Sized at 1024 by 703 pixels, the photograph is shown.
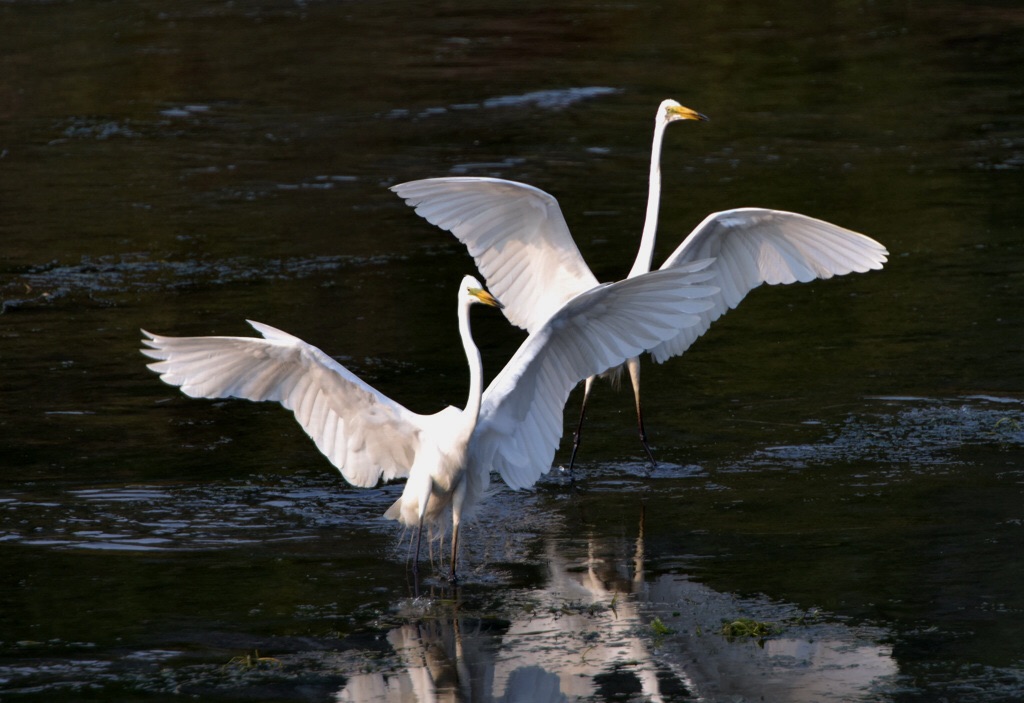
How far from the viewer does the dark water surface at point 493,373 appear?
18.5 feet

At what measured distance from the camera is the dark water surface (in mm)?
5645

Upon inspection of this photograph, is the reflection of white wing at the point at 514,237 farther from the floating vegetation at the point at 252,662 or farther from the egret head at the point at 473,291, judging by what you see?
the floating vegetation at the point at 252,662

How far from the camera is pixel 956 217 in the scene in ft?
42.5

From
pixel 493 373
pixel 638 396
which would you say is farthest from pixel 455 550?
pixel 493 373

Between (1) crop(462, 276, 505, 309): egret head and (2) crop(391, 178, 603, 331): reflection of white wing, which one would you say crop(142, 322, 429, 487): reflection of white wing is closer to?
(1) crop(462, 276, 505, 309): egret head

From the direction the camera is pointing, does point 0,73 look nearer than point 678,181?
No

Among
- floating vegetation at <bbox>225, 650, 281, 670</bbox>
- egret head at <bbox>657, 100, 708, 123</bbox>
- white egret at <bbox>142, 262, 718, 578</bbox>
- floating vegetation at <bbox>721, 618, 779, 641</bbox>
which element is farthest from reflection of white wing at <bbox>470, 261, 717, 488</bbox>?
egret head at <bbox>657, 100, 708, 123</bbox>

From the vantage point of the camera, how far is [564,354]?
22.0 feet

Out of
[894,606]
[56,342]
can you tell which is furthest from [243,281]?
[894,606]

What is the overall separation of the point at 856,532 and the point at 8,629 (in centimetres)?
373

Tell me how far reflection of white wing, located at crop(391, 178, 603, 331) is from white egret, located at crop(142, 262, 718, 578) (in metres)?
1.49

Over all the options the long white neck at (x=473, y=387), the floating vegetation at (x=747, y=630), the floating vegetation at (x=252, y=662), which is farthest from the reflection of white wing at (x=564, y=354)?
the floating vegetation at (x=252, y=662)

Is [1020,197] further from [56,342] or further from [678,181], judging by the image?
[56,342]

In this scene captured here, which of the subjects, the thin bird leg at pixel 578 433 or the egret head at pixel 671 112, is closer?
the thin bird leg at pixel 578 433
